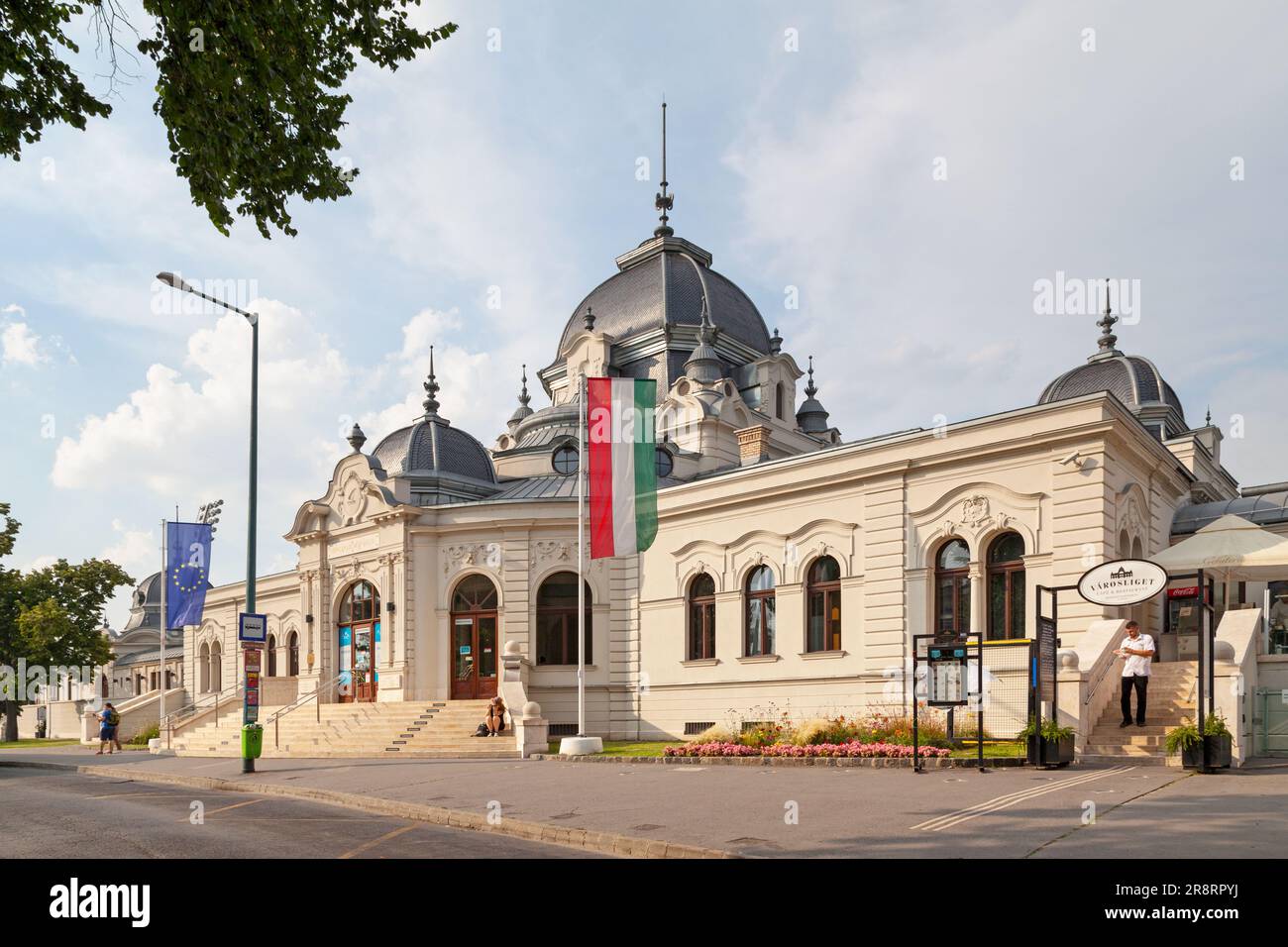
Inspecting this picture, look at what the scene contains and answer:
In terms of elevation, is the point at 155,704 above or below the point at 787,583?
below

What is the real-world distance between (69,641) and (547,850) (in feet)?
147

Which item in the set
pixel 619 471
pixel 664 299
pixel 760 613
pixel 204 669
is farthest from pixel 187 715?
pixel 664 299

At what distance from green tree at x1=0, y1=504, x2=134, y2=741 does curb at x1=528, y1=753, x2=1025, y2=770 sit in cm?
3359

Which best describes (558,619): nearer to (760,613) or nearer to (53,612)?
(760,613)

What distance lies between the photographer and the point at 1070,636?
68.4 feet

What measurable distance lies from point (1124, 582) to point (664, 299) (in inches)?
1188

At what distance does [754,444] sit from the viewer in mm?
38281

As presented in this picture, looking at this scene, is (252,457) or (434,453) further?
(434,453)

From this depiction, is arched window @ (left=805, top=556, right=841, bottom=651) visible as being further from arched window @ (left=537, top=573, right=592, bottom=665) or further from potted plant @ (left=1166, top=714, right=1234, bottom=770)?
potted plant @ (left=1166, top=714, right=1234, bottom=770)

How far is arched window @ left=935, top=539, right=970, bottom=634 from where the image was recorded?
23.5 m

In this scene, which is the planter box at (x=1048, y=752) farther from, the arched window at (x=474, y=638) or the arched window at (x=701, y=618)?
the arched window at (x=474, y=638)
